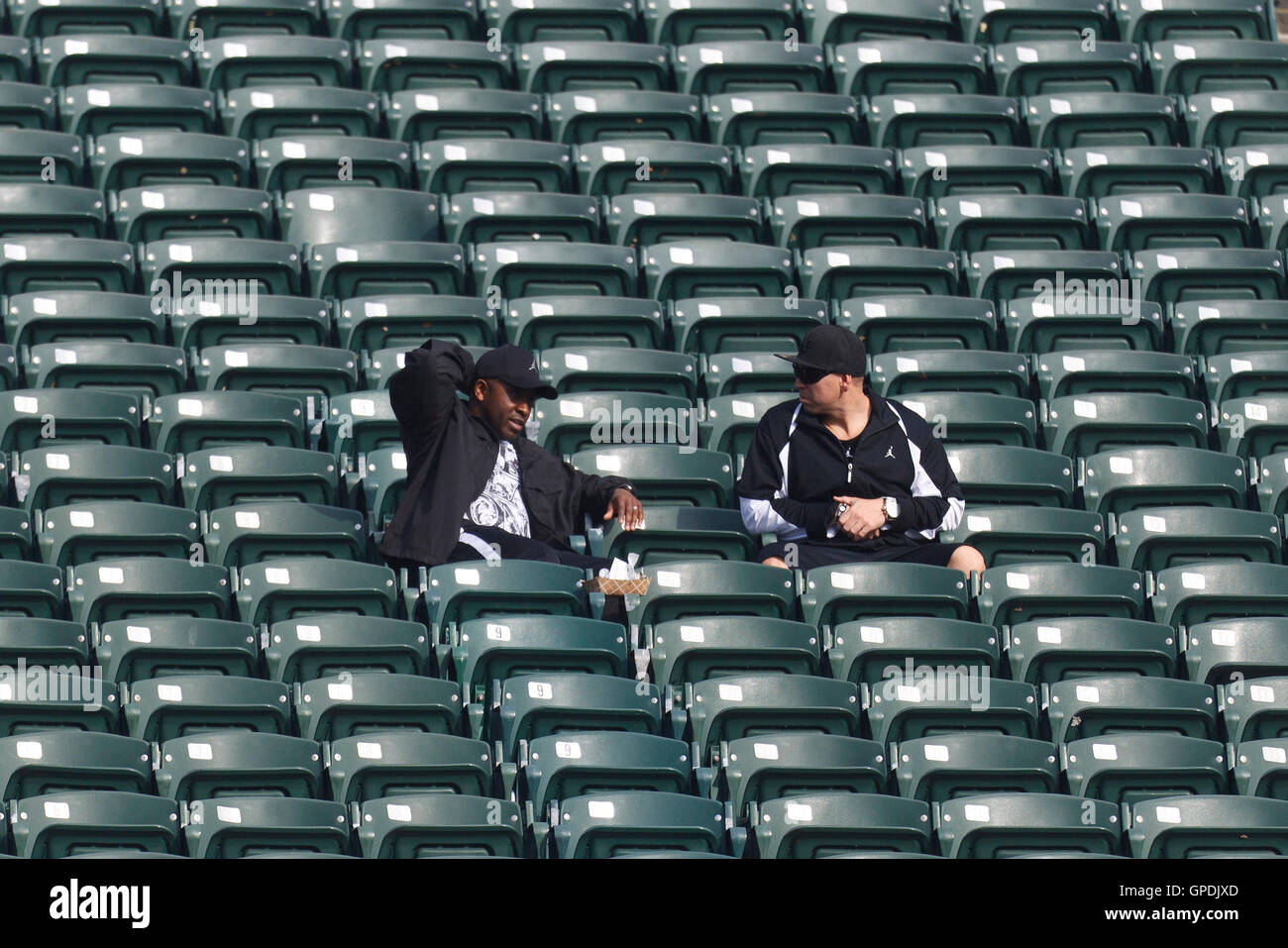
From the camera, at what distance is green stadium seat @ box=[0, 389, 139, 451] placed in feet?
29.8

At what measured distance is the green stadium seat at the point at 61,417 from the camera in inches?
357

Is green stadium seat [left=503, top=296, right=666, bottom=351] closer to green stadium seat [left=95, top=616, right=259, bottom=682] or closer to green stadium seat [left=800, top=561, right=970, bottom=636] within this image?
green stadium seat [left=800, top=561, right=970, bottom=636]

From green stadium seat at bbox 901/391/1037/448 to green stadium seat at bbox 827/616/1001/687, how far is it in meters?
1.51

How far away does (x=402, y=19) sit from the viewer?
469 inches

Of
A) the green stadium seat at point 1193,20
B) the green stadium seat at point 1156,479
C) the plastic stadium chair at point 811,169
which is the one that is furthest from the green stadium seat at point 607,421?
the green stadium seat at point 1193,20

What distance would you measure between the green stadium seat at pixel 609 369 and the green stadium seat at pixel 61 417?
1.53 meters

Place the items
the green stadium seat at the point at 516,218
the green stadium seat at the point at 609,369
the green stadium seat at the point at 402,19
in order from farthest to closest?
the green stadium seat at the point at 402,19
the green stadium seat at the point at 516,218
the green stadium seat at the point at 609,369

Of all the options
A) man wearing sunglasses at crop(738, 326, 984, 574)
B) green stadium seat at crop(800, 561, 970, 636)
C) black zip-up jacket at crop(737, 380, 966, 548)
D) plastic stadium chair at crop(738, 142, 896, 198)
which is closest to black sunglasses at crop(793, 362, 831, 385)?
man wearing sunglasses at crop(738, 326, 984, 574)

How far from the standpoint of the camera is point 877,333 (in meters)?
10.1

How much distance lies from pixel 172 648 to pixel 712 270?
3227 millimetres

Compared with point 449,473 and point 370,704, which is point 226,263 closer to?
point 449,473

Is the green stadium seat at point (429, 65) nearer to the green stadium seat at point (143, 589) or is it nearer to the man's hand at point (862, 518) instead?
the man's hand at point (862, 518)

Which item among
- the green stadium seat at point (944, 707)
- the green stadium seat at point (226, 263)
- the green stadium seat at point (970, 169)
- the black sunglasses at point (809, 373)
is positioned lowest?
the green stadium seat at point (944, 707)
